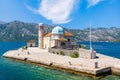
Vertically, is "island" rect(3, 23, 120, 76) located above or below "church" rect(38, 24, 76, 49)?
below

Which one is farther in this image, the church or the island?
the church

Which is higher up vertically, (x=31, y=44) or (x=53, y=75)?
(x=31, y=44)

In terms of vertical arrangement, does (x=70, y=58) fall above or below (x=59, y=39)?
below

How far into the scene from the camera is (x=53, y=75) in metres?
41.7

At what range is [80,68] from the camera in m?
43.3

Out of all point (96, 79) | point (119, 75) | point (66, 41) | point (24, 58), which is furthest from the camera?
point (66, 41)

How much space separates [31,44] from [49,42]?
57.9 feet

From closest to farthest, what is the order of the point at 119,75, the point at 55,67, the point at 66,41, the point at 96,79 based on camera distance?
the point at 96,79 → the point at 119,75 → the point at 55,67 → the point at 66,41

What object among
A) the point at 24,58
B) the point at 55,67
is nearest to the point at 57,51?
the point at 24,58

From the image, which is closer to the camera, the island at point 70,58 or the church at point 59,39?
the island at point 70,58

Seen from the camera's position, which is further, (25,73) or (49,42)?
(49,42)

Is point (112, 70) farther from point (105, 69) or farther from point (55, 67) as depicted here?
point (55, 67)

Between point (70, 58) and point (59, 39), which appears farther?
point (59, 39)

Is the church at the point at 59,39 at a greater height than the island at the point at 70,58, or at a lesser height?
greater
